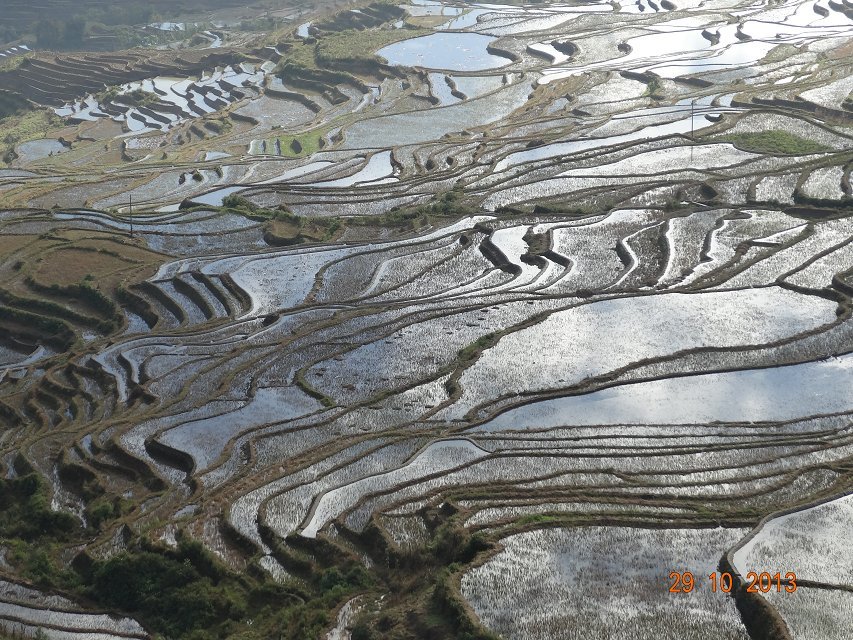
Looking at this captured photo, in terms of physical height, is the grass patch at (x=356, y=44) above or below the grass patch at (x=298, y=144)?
above

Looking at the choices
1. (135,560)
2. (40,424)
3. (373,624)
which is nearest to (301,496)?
(135,560)

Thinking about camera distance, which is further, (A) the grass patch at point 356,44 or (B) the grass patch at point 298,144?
(A) the grass patch at point 356,44

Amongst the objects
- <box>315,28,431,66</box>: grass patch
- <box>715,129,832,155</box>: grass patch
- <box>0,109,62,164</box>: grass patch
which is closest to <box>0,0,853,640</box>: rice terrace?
<box>715,129,832,155</box>: grass patch

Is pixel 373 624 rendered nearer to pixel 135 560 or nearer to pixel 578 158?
pixel 135 560

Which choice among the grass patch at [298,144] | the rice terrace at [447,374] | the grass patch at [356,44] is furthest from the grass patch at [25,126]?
the grass patch at [356,44]

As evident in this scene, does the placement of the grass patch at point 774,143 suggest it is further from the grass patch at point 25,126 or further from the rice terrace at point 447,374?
the grass patch at point 25,126

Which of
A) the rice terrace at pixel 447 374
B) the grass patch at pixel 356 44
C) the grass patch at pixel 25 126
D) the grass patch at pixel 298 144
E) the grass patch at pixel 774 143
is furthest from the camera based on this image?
the grass patch at pixel 356 44
